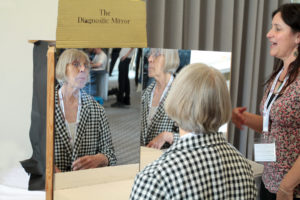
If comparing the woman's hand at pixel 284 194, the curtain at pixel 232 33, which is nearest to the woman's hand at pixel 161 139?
Result: the woman's hand at pixel 284 194

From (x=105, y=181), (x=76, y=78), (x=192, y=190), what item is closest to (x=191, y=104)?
(x=192, y=190)

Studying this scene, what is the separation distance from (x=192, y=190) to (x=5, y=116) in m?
1.60

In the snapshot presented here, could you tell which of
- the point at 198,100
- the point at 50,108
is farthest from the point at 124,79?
the point at 198,100

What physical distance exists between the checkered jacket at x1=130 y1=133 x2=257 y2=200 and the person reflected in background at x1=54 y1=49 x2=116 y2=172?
508 millimetres

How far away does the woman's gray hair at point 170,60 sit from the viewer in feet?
5.31

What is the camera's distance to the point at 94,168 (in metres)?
1.36

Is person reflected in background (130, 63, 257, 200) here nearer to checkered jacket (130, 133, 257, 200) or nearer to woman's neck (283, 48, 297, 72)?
checkered jacket (130, 133, 257, 200)

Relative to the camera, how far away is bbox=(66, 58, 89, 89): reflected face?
1.25 meters

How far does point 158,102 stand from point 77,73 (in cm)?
47

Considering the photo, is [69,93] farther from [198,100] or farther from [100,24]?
[198,100]

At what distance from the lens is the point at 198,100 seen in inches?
33.2

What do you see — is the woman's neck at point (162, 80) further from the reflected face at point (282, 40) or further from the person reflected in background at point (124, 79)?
the reflected face at point (282, 40)

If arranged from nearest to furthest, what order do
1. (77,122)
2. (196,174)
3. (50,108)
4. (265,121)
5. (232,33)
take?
(196,174)
(50,108)
(77,122)
(265,121)
(232,33)

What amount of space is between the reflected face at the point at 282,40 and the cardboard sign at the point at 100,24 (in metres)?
0.61
